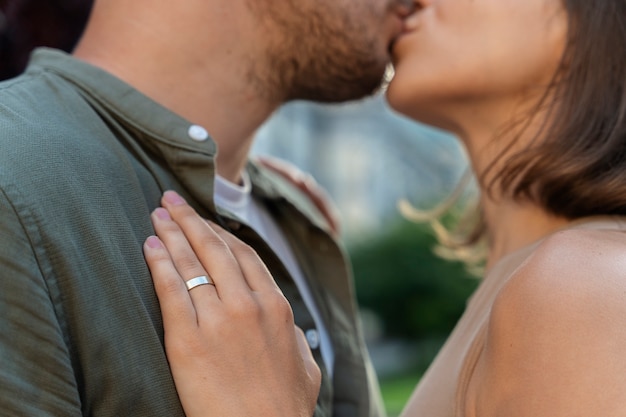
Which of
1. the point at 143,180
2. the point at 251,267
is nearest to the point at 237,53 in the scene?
the point at 143,180

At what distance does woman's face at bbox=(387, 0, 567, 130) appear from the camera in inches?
91.2

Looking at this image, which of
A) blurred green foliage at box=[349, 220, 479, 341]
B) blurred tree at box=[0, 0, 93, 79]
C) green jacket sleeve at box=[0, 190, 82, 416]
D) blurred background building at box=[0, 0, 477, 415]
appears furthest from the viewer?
blurred green foliage at box=[349, 220, 479, 341]

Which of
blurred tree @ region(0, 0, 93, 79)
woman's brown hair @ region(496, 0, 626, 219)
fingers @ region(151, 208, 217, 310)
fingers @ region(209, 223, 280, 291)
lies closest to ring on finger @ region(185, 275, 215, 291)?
fingers @ region(151, 208, 217, 310)

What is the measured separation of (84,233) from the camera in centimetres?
159

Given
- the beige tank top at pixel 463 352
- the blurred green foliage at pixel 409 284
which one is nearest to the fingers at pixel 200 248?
the beige tank top at pixel 463 352

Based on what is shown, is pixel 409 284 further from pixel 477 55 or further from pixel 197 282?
pixel 197 282

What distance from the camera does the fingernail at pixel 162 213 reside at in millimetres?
1803

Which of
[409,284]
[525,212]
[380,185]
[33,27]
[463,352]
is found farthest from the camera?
[380,185]

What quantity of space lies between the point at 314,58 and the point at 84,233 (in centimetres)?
105

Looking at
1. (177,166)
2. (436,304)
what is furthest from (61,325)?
(436,304)

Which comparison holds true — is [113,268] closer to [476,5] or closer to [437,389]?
[437,389]

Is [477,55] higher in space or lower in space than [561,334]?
higher

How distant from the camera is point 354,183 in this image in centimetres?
1552

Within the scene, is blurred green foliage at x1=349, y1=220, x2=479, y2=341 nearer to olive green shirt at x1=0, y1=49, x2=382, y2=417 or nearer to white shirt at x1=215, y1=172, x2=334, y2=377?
white shirt at x1=215, y1=172, x2=334, y2=377
